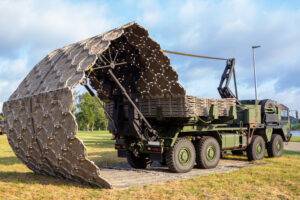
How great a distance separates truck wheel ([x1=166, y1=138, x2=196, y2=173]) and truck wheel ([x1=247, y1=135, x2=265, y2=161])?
4.07m

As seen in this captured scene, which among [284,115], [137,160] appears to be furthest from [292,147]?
[137,160]

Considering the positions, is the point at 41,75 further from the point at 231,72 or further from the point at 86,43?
the point at 231,72

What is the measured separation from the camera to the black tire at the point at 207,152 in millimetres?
16125

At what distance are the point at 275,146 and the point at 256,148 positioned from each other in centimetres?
169

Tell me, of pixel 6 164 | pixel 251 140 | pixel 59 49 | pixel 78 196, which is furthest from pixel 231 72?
pixel 78 196

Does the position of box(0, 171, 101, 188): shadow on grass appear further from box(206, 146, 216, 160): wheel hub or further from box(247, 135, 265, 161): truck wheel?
box(247, 135, 265, 161): truck wheel

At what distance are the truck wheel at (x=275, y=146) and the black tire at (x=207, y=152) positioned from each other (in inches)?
175

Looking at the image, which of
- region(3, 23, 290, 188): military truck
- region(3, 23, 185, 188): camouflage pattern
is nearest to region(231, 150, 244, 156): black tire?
region(3, 23, 290, 188): military truck

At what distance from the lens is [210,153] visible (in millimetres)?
16531

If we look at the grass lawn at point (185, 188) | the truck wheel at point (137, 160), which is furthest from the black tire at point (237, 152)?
the grass lawn at point (185, 188)

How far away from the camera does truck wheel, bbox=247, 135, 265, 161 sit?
62.5 ft

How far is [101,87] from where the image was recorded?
16.4 meters

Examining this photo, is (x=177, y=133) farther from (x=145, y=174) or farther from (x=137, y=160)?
(x=137, y=160)

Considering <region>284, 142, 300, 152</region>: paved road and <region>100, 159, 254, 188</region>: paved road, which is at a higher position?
<region>284, 142, 300, 152</region>: paved road
